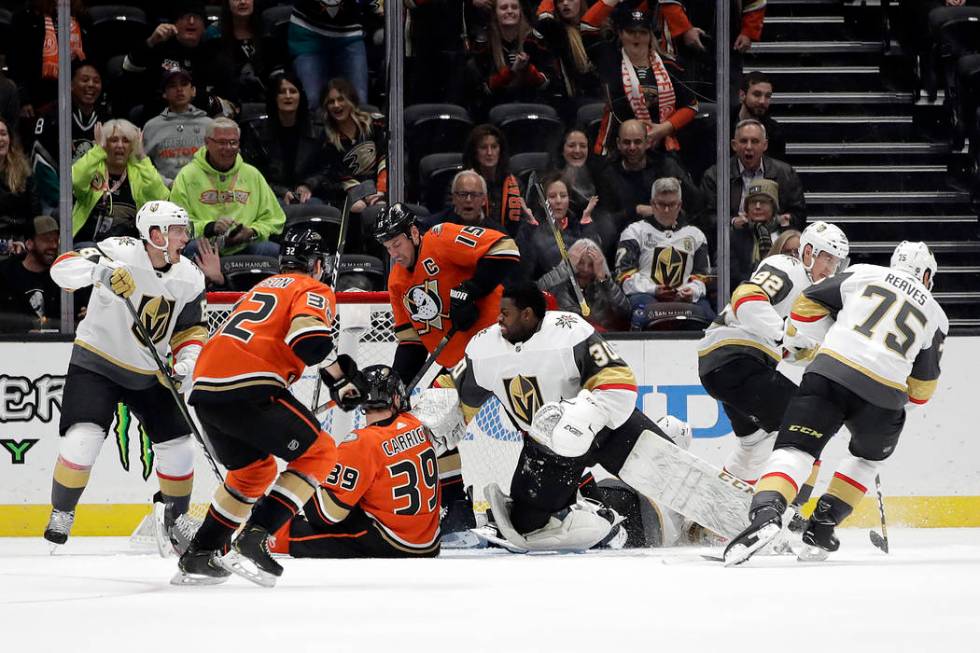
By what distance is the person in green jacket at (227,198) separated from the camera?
6.51m

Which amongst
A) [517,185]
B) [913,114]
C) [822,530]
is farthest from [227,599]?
[913,114]

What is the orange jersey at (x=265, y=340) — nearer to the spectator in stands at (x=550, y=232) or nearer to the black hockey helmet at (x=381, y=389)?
the black hockey helmet at (x=381, y=389)

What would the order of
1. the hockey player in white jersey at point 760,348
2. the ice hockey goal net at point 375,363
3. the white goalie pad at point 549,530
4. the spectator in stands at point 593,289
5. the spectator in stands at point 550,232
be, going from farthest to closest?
the spectator in stands at point 550,232
the spectator in stands at point 593,289
the ice hockey goal net at point 375,363
the hockey player in white jersey at point 760,348
the white goalie pad at point 549,530

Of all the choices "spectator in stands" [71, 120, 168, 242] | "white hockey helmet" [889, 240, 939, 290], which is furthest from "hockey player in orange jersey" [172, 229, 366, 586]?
"spectator in stands" [71, 120, 168, 242]

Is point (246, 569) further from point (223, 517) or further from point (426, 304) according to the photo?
point (426, 304)

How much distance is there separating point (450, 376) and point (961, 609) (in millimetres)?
2304

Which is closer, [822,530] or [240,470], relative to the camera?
[240,470]

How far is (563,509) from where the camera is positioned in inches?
194

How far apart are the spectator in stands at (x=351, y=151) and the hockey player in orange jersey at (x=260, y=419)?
2.85 meters

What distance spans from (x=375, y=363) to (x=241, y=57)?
191 cm

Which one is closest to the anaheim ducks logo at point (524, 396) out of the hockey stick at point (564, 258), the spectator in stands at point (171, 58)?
the hockey stick at point (564, 258)

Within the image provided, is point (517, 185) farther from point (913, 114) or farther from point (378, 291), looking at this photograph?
point (913, 114)

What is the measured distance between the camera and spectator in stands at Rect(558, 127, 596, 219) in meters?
6.79

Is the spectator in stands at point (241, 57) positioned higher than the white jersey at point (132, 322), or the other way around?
the spectator in stands at point (241, 57)
